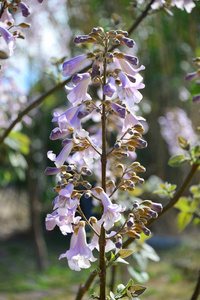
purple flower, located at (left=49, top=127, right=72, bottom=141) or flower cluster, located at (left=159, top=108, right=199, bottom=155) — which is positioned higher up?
purple flower, located at (left=49, top=127, right=72, bottom=141)

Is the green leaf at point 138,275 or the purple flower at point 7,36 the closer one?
the purple flower at point 7,36

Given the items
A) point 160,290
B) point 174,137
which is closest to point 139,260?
point 160,290

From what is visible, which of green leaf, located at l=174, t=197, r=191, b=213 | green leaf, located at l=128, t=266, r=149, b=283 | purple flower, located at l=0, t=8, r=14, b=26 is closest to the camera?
purple flower, located at l=0, t=8, r=14, b=26

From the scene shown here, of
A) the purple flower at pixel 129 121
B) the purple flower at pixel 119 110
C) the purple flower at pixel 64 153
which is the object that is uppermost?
the purple flower at pixel 119 110

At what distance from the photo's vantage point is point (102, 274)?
74cm

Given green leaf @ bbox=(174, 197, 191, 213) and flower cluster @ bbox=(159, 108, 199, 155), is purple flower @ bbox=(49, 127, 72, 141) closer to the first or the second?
green leaf @ bbox=(174, 197, 191, 213)

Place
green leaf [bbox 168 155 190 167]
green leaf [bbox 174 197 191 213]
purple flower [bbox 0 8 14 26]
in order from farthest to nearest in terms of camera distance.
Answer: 1. green leaf [bbox 174 197 191 213]
2. green leaf [bbox 168 155 190 167]
3. purple flower [bbox 0 8 14 26]

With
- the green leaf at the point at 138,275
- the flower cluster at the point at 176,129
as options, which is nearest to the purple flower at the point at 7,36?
the green leaf at the point at 138,275

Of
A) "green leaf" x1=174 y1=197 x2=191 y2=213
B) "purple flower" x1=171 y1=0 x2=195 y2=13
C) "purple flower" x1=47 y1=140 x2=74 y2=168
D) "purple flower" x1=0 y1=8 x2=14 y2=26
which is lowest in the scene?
"green leaf" x1=174 y1=197 x2=191 y2=213

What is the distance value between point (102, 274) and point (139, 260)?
2.92 ft

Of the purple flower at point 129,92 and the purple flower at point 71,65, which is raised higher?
the purple flower at point 71,65

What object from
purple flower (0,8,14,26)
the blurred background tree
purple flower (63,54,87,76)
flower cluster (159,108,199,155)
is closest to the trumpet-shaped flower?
purple flower (63,54,87,76)

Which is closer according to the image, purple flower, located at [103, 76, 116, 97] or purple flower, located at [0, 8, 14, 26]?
purple flower, located at [103, 76, 116, 97]

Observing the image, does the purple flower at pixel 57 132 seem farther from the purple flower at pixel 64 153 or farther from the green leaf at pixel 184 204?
the green leaf at pixel 184 204
